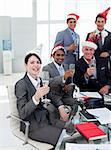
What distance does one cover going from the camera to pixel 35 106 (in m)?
2.07

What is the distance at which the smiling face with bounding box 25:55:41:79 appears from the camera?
2299mm

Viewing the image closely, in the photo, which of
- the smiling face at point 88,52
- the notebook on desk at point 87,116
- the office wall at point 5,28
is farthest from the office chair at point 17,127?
the office wall at point 5,28

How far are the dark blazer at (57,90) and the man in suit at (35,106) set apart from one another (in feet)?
1.16

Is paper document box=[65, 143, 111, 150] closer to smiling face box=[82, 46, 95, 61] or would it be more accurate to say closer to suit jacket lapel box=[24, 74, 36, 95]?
suit jacket lapel box=[24, 74, 36, 95]

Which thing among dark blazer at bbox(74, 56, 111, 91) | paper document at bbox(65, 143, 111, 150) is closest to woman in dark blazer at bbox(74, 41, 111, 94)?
dark blazer at bbox(74, 56, 111, 91)

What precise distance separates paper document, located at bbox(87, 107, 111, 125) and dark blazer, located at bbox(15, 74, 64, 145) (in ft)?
0.92

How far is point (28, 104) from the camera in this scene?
2.08 meters

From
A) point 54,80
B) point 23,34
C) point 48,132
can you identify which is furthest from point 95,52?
point 23,34

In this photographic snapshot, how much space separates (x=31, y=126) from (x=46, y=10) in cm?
461

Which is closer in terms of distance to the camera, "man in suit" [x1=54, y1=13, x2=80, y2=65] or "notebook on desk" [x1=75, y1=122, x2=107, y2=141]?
"notebook on desk" [x1=75, y1=122, x2=107, y2=141]

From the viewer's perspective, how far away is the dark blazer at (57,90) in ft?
8.74

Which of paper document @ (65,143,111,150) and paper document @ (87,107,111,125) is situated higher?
paper document @ (87,107,111,125)

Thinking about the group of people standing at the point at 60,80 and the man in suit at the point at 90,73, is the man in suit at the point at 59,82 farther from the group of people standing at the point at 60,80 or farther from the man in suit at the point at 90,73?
the man in suit at the point at 90,73

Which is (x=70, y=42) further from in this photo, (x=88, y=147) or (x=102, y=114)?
(x=88, y=147)
